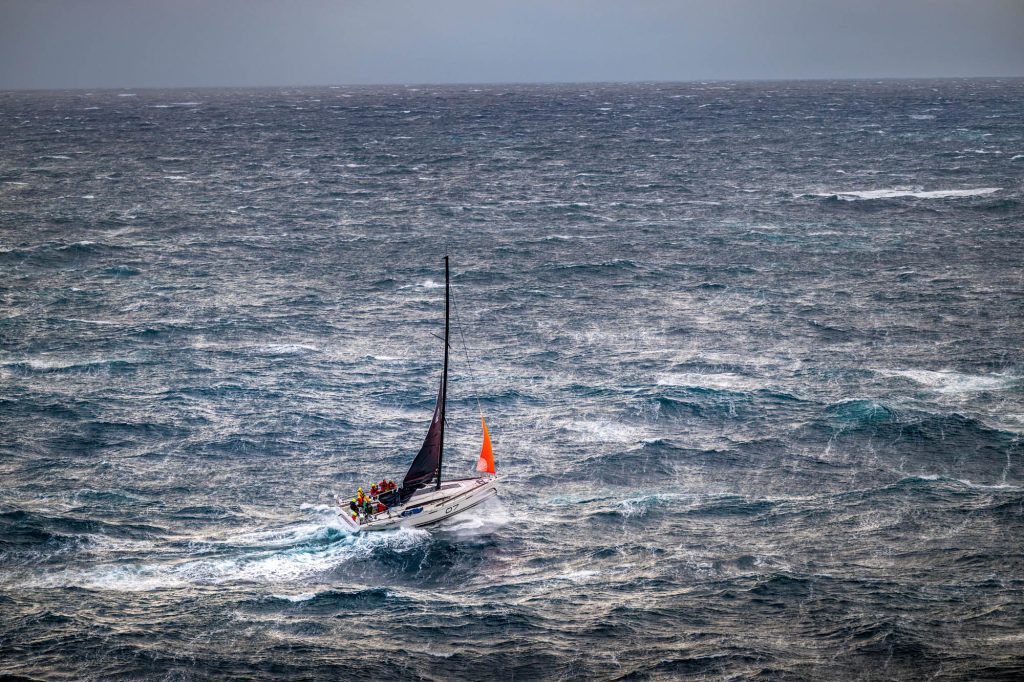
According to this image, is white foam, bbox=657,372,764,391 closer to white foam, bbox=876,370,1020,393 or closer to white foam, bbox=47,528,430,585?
white foam, bbox=876,370,1020,393

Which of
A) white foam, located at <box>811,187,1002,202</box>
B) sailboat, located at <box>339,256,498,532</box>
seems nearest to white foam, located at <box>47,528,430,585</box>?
sailboat, located at <box>339,256,498,532</box>

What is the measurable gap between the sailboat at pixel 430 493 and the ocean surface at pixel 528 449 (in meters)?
1.42

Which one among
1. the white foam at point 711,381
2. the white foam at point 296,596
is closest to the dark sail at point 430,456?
the white foam at point 296,596

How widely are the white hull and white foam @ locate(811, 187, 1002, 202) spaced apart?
115 metres

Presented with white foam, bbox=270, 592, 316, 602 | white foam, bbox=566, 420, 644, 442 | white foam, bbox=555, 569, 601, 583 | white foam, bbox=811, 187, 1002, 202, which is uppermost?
white foam, bbox=811, 187, 1002, 202

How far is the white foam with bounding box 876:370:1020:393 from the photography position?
84.4 metres

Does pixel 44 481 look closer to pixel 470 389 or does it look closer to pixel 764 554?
pixel 470 389

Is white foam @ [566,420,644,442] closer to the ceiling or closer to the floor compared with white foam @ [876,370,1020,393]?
closer to the floor

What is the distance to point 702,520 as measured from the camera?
6606 cm

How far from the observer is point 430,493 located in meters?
65.6

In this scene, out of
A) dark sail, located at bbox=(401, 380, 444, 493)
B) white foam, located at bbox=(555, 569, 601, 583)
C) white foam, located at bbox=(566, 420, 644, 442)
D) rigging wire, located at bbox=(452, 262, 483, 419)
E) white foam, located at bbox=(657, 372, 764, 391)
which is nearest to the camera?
white foam, located at bbox=(555, 569, 601, 583)

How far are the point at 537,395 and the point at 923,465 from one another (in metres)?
30.6

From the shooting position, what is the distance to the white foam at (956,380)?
84.4 meters

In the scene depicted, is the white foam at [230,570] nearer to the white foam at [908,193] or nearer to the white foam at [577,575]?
the white foam at [577,575]
